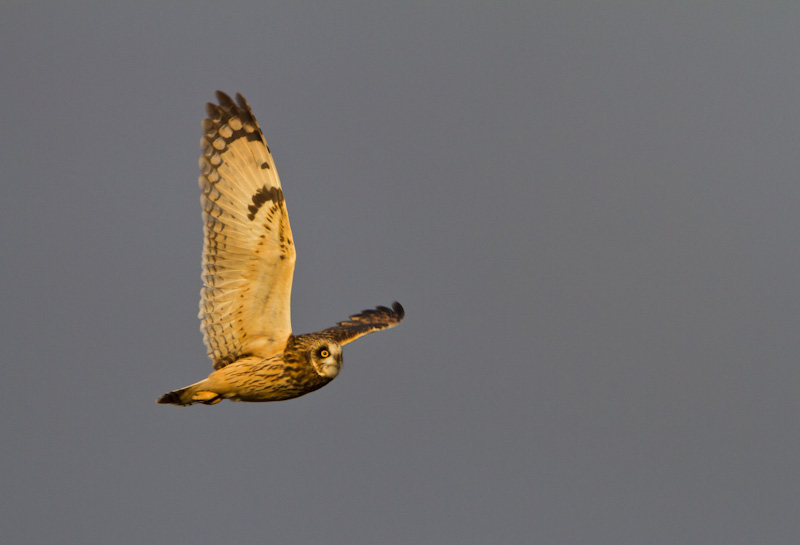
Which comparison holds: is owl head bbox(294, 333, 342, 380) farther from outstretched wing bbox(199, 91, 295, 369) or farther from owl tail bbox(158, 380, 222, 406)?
owl tail bbox(158, 380, 222, 406)

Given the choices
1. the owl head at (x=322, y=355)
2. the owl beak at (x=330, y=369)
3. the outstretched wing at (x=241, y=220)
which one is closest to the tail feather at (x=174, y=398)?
the outstretched wing at (x=241, y=220)

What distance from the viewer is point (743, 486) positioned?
130 meters

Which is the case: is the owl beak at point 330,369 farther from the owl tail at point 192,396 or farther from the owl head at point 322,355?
the owl tail at point 192,396

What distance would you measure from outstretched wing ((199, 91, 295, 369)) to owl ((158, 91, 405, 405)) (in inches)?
0.4

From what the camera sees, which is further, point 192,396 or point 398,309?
point 398,309

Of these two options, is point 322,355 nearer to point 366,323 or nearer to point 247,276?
point 247,276

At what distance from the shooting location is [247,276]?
11445 mm

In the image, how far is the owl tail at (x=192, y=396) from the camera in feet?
38.3

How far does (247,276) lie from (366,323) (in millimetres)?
3900

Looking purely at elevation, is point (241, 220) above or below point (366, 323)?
above

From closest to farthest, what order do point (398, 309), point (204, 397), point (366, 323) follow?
point (204, 397), point (366, 323), point (398, 309)

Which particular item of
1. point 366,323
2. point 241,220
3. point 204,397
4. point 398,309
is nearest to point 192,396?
point 204,397

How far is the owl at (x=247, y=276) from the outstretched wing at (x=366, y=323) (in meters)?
1.55

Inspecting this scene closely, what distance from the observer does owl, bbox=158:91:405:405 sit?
37.3ft
